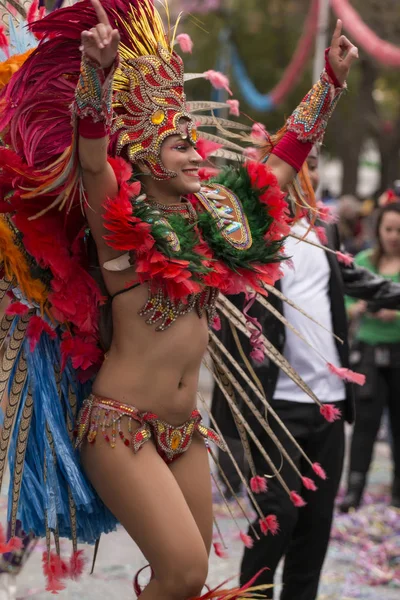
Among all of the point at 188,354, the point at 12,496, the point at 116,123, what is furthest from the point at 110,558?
the point at 116,123

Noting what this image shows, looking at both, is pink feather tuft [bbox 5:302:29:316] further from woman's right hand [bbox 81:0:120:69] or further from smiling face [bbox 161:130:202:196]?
woman's right hand [bbox 81:0:120:69]

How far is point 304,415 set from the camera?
406 centimetres

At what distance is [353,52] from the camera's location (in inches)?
137

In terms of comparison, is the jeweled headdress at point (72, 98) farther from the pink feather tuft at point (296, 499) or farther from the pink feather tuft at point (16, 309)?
the pink feather tuft at point (296, 499)

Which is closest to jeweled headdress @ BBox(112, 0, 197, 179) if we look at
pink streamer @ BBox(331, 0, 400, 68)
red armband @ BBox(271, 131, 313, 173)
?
red armband @ BBox(271, 131, 313, 173)

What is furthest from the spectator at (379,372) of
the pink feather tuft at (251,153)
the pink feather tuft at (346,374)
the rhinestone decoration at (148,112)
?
the rhinestone decoration at (148,112)

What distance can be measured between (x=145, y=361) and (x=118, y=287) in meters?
0.24

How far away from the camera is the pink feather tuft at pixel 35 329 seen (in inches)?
128

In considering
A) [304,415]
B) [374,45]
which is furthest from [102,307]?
[374,45]

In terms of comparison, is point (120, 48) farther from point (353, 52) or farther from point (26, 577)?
point (26, 577)

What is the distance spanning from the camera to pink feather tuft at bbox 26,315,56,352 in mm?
3248

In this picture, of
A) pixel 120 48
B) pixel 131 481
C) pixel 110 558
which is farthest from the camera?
pixel 110 558

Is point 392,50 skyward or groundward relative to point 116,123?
groundward

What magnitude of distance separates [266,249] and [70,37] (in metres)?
0.91
